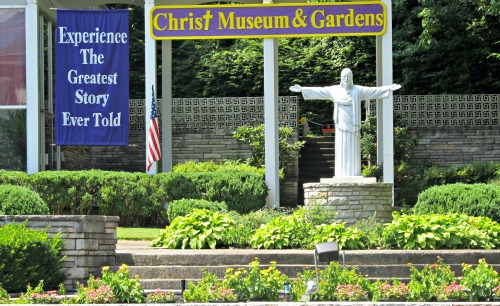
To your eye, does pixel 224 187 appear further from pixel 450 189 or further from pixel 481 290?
pixel 481 290

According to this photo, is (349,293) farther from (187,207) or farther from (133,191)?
(133,191)

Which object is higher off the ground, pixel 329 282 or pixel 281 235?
pixel 281 235

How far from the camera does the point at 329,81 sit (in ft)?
→ 114

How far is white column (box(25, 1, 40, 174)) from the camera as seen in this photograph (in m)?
23.4

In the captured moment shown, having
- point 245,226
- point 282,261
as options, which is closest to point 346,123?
point 245,226

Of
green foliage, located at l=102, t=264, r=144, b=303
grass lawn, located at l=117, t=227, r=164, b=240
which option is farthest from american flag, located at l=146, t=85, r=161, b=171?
green foliage, located at l=102, t=264, r=144, b=303

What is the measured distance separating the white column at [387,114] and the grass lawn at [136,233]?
546cm

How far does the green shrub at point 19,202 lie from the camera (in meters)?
17.4

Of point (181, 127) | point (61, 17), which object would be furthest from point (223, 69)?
point (61, 17)

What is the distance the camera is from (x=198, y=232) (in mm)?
15977

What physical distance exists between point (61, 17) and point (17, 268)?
36.2ft

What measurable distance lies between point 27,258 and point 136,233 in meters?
6.36

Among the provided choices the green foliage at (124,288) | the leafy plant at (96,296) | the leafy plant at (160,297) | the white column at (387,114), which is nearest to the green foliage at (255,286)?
the leafy plant at (160,297)

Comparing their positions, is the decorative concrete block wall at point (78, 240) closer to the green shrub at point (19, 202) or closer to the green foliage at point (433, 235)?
the green shrub at point (19, 202)
